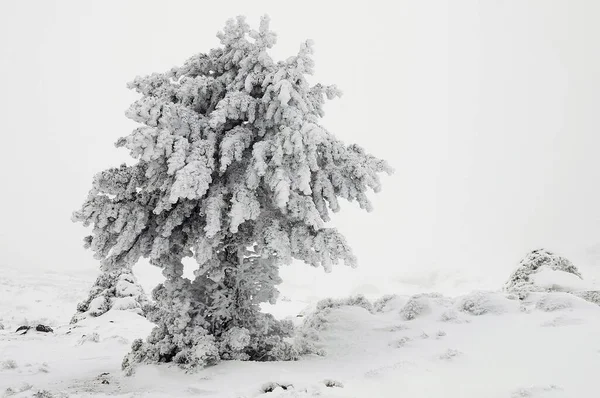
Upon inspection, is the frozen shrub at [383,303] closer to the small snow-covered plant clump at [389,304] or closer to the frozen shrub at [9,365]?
the small snow-covered plant clump at [389,304]

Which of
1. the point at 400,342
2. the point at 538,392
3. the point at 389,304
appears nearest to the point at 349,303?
the point at 389,304

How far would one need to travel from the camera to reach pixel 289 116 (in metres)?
8.04

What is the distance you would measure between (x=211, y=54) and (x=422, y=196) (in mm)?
116463

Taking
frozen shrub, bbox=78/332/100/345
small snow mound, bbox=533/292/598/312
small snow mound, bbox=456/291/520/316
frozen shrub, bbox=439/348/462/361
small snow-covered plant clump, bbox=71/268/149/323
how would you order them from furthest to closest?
small snow-covered plant clump, bbox=71/268/149/323 < frozen shrub, bbox=78/332/100/345 < small snow mound, bbox=456/291/520/316 < small snow mound, bbox=533/292/598/312 < frozen shrub, bbox=439/348/462/361

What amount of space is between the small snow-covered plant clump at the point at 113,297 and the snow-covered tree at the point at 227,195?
351 inches

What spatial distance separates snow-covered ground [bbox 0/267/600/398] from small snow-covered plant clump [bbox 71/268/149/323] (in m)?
4.42

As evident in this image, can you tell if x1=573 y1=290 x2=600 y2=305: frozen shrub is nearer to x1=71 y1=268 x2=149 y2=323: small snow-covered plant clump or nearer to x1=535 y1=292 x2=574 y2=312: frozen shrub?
x1=535 y1=292 x2=574 y2=312: frozen shrub

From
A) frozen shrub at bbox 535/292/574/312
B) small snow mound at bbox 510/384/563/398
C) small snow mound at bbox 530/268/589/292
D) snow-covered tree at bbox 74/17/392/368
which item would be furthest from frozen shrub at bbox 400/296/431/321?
small snow mound at bbox 510/384/563/398

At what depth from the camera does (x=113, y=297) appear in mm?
17422

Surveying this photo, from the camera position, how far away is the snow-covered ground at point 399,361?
20.5ft

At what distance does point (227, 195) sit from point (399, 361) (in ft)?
15.1

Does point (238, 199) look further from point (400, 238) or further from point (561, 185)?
point (561, 185)

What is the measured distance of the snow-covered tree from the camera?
7.77m

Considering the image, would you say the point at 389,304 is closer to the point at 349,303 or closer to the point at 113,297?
the point at 349,303
